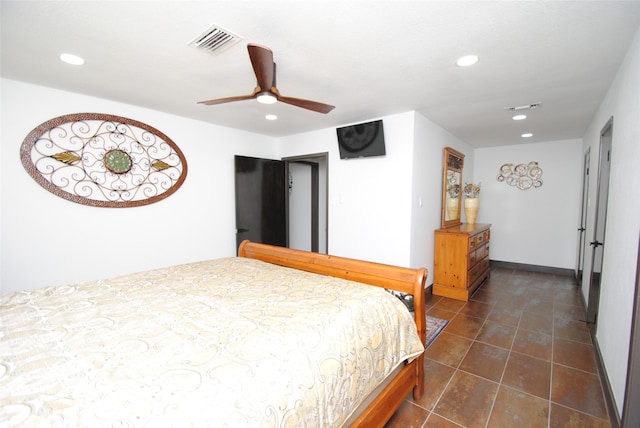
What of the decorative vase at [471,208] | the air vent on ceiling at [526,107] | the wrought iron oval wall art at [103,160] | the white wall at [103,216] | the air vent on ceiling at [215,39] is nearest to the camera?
the air vent on ceiling at [215,39]

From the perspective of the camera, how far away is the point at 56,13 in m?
1.54

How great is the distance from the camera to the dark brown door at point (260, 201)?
13.2 feet

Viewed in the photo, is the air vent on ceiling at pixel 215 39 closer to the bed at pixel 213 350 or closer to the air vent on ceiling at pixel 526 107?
the bed at pixel 213 350

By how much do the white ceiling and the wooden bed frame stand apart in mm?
1479

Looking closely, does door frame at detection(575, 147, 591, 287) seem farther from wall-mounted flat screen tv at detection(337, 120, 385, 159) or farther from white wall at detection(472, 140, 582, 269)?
wall-mounted flat screen tv at detection(337, 120, 385, 159)

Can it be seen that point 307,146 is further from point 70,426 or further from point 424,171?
point 70,426

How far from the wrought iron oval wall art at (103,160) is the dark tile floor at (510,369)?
3.25 meters

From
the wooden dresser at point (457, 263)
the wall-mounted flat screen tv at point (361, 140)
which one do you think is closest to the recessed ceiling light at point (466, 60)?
the wall-mounted flat screen tv at point (361, 140)

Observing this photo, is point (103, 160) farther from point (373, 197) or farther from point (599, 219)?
point (599, 219)

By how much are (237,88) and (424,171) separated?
2.39 meters

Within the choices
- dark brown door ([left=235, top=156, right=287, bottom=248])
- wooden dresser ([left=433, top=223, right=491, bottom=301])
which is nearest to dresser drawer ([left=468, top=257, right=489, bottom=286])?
wooden dresser ([left=433, top=223, right=491, bottom=301])

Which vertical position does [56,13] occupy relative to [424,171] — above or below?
above

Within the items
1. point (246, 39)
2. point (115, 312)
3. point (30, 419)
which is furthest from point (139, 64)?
point (30, 419)

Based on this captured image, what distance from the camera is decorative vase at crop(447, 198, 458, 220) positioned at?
13.7ft
